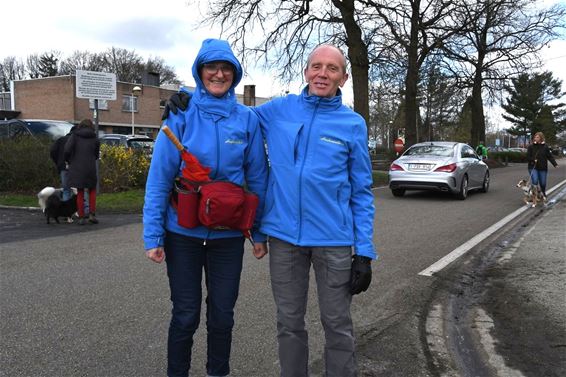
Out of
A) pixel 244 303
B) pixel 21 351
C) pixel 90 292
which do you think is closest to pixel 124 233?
pixel 90 292

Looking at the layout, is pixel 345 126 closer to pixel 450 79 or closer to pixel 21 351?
pixel 21 351

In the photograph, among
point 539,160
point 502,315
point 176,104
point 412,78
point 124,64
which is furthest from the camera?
point 124,64

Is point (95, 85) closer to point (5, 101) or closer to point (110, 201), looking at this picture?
point (110, 201)

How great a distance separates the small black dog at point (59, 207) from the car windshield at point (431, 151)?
8.95 metres

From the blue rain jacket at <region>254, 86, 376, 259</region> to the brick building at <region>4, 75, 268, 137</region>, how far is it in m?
40.1

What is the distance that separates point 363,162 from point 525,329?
2.58 m

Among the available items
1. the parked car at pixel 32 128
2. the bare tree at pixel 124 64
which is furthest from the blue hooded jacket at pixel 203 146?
the bare tree at pixel 124 64

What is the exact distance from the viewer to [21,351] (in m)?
3.55

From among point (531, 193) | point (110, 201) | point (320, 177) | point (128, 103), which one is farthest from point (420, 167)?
point (128, 103)

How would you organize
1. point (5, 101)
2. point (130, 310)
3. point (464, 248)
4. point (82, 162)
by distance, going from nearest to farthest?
point (130, 310) < point (464, 248) < point (82, 162) < point (5, 101)

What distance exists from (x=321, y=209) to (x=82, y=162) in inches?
291

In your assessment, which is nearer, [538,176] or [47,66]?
[538,176]

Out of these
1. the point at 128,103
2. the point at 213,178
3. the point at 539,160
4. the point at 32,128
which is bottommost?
the point at 213,178

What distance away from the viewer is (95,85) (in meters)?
11.9
